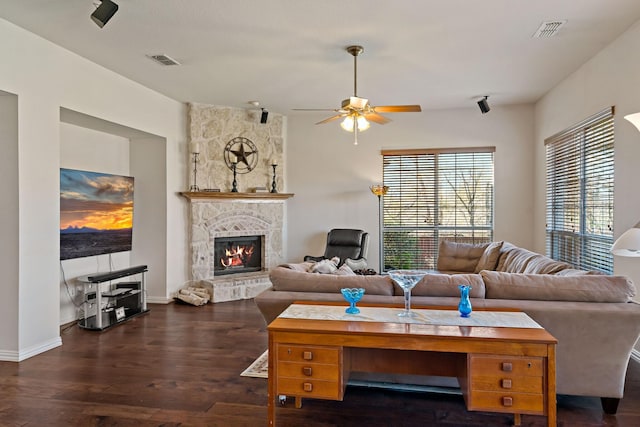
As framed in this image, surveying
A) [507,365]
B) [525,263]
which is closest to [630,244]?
[507,365]

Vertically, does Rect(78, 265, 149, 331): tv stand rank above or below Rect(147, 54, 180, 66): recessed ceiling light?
below

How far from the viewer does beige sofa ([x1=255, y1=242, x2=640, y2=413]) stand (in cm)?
260

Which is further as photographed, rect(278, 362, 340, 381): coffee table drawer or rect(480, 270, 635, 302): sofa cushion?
rect(480, 270, 635, 302): sofa cushion

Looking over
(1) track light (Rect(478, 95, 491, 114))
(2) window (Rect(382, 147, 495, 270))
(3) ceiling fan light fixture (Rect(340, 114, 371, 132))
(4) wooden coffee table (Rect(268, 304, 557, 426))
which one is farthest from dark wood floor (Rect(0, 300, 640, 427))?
(1) track light (Rect(478, 95, 491, 114))

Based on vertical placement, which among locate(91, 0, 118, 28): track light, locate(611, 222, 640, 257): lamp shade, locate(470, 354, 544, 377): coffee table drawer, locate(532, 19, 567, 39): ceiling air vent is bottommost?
locate(470, 354, 544, 377): coffee table drawer

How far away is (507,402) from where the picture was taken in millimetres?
2164

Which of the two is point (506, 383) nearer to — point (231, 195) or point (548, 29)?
point (548, 29)

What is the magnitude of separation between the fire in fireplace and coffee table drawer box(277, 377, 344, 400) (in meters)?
4.40

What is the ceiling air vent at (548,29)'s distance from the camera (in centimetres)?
361

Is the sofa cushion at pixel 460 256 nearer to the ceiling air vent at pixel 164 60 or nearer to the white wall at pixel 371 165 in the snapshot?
the white wall at pixel 371 165

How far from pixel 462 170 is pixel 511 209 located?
953 mm

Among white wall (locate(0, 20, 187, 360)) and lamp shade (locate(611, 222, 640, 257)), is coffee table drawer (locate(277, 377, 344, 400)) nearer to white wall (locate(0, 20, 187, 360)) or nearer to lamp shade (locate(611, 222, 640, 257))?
lamp shade (locate(611, 222, 640, 257))

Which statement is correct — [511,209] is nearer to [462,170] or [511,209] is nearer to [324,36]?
[462,170]

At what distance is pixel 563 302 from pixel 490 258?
2667 mm
